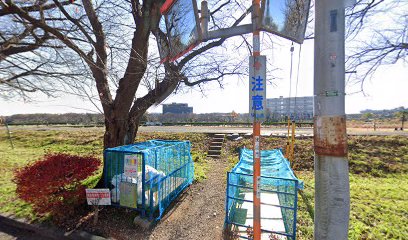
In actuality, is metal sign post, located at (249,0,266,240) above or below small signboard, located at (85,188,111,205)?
above

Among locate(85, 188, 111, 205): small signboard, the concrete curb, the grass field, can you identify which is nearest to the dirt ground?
the concrete curb

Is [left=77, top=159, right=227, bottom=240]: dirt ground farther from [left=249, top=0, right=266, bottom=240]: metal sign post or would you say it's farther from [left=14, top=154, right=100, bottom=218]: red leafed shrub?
[left=249, top=0, right=266, bottom=240]: metal sign post

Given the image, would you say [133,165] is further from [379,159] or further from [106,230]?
[379,159]

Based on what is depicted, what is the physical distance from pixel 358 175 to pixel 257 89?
9800mm

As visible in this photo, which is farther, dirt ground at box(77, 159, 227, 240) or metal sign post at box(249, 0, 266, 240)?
dirt ground at box(77, 159, 227, 240)

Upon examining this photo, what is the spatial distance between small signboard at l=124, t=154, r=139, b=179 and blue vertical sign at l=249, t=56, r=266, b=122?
3.07m

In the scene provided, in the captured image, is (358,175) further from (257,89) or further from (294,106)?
(257,89)

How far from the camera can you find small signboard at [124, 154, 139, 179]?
4.70m

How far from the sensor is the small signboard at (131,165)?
470 cm

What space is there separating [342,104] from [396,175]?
10618 mm

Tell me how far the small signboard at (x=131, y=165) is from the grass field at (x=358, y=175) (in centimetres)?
272

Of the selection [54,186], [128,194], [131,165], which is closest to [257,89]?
[131,165]

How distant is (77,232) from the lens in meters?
4.52

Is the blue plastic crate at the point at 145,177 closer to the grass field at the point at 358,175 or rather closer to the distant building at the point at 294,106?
the grass field at the point at 358,175
